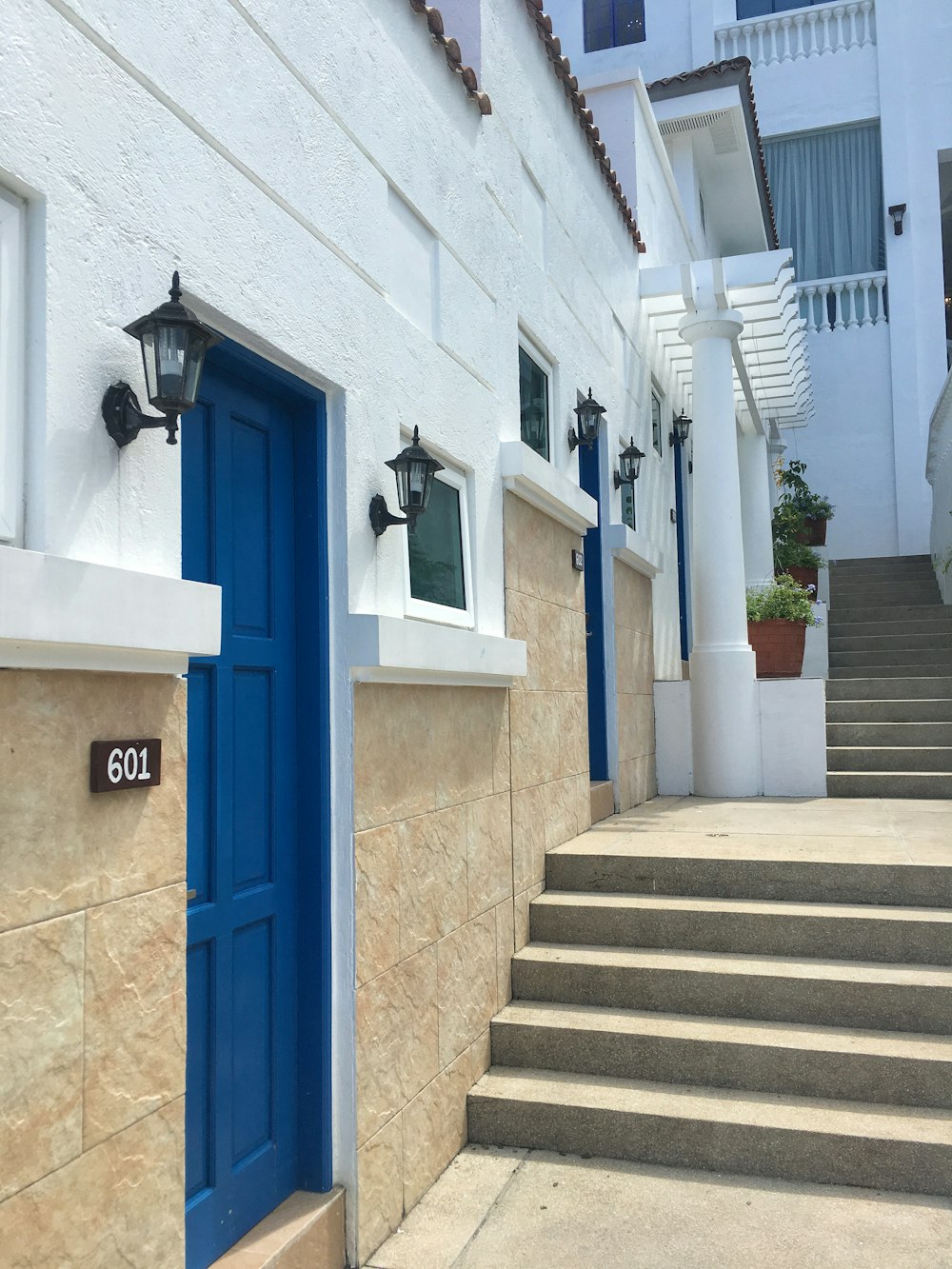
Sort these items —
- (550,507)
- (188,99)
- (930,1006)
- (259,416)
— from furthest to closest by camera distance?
(550,507)
(930,1006)
(259,416)
(188,99)

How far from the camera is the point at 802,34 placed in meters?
16.9

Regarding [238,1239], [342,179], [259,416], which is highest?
[342,179]

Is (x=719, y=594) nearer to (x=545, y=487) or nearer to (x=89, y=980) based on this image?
(x=545, y=487)

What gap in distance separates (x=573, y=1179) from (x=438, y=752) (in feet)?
5.43

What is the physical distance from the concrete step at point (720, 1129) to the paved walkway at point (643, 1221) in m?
0.05

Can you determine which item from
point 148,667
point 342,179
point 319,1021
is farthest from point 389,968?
point 342,179

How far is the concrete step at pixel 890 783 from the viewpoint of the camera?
7457 mm

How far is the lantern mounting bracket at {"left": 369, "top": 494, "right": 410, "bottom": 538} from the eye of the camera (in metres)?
3.54

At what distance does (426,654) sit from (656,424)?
6.12 metres

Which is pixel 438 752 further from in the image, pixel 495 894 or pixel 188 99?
pixel 188 99

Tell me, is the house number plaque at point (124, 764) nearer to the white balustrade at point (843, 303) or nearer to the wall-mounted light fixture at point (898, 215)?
the white balustrade at point (843, 303)

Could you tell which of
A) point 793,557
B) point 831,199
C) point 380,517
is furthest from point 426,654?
point 831,199

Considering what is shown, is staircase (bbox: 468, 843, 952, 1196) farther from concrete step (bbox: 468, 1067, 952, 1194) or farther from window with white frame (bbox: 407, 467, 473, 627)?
window with white frame (bbox: 407, 467, 473, 627)

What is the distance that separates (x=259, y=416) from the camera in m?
3.21
